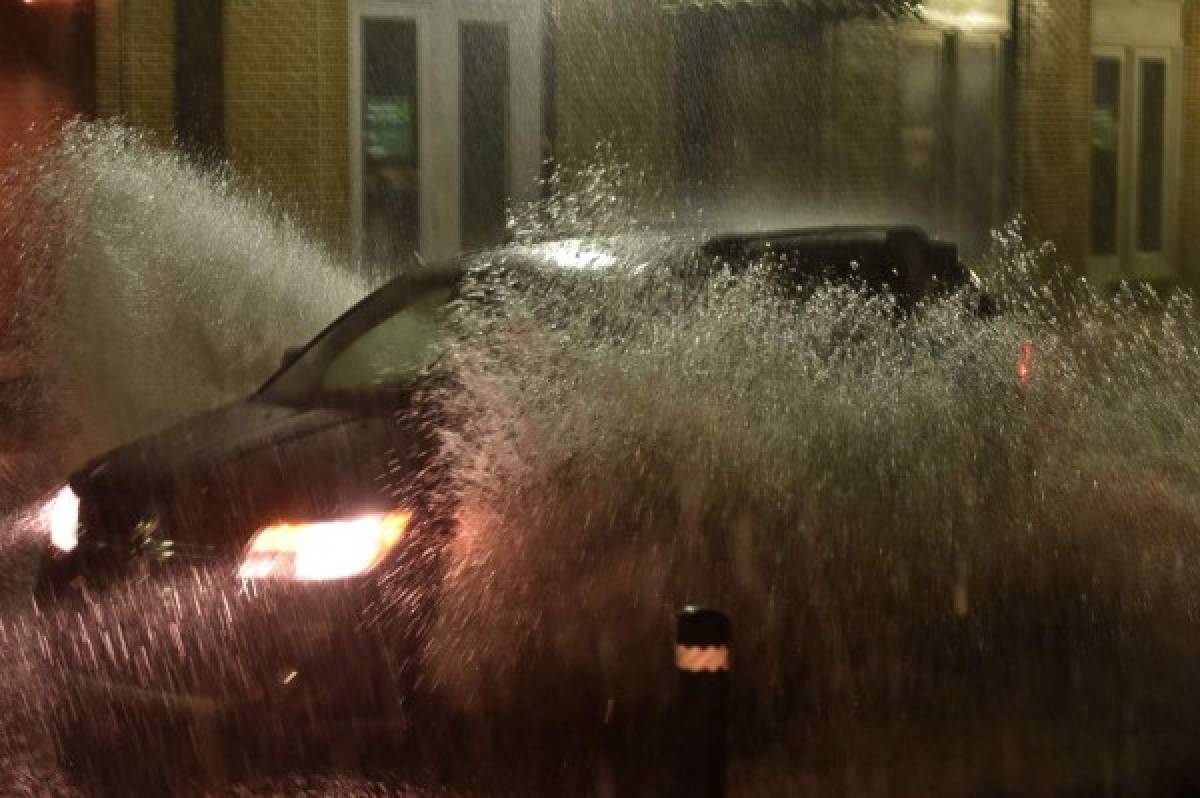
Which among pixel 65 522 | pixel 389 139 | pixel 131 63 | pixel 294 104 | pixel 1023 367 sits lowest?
pixel 1023 367

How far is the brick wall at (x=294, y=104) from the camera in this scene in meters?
14.8

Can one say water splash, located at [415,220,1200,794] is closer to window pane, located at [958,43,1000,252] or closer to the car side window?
the car side window

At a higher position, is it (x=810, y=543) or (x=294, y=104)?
(x=294, y=104)

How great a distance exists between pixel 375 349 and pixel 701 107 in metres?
11.1

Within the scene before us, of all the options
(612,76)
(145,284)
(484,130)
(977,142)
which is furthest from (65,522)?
(977,142)

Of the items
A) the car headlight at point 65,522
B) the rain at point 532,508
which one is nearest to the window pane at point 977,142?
the rain at point 532,508

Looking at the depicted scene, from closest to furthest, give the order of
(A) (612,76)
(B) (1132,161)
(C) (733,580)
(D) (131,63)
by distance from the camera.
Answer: (C) (733,580) → (D) (131,63) → (A) (612,76) → (B) (1132,161)

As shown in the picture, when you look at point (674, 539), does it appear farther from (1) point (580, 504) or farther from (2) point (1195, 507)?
(2) point (1195, 507)

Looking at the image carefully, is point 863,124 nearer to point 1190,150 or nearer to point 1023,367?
point 1190,150

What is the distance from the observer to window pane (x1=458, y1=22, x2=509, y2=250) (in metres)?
16.5

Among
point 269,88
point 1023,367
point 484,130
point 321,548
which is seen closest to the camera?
point 321,548

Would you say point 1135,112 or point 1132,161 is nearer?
point 1135,112

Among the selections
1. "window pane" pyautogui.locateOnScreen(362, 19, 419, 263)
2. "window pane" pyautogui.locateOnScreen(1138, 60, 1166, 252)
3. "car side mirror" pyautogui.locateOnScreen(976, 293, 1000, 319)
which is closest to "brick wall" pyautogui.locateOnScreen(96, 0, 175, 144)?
"window pane" pyautogui.locateOnScreen(362, 19, 419, 263)

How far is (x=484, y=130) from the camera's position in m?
16.6
